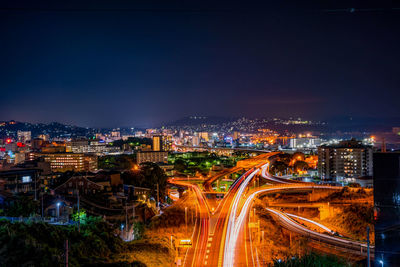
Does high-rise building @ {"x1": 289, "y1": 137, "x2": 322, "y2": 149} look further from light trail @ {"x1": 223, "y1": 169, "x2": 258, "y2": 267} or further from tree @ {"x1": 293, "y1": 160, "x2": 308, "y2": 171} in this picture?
light trail @ {"x1": 223, "y1": 169, "x2": 258, "y2": 267}

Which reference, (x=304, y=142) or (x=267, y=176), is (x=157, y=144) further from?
(x=304, y=142)

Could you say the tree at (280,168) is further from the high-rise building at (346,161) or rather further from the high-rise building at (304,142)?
the high-rise building at (304,142)

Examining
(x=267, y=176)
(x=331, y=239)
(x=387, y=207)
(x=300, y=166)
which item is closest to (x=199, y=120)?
(x=300, y=166)

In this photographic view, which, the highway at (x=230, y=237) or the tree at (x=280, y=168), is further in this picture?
the tree at (x=280, y=168)

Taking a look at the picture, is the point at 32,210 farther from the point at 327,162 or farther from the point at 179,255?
the point at 327,162

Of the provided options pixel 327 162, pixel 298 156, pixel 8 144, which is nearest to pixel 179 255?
pixel 327 162

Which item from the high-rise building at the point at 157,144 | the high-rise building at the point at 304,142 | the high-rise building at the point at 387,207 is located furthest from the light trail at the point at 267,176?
the high-rise building at the point at 304,142
